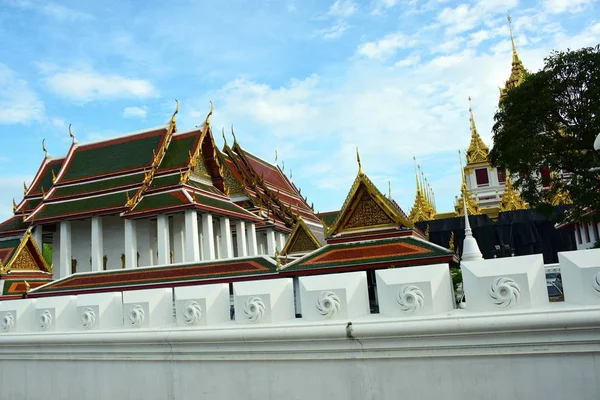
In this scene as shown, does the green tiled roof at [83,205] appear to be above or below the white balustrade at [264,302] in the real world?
above

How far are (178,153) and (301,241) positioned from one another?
939 cm

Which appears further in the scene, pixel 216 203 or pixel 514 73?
pixel 514 73

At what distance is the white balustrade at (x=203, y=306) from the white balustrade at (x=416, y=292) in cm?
171

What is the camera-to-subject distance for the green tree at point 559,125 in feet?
53.9

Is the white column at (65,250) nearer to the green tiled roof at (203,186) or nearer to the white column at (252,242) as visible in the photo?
the green tiled roof at (203,186)

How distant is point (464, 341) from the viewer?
13.7 feet

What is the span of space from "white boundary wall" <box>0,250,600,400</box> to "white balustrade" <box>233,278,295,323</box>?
11mm

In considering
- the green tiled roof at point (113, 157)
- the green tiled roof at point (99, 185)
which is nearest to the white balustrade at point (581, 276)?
the green tiled roof at point (99, 185)

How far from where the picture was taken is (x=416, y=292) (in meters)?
4.52

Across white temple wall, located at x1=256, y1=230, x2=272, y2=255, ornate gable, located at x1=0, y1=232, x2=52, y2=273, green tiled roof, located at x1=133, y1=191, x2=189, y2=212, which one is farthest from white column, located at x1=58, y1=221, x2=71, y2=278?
white temple wall, located at x1=256, y1=230, x2=272, y2=255

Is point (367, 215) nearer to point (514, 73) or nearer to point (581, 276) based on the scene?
point (581, 276)

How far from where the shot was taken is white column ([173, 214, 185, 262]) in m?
Answer: 24.5

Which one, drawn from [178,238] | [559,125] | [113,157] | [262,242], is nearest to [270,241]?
[262,242]

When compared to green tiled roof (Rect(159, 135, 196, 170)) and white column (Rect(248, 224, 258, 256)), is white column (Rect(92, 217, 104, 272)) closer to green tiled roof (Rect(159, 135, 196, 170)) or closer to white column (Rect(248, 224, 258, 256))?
green tiled roof (Rect(159, 135, 196, 170))
